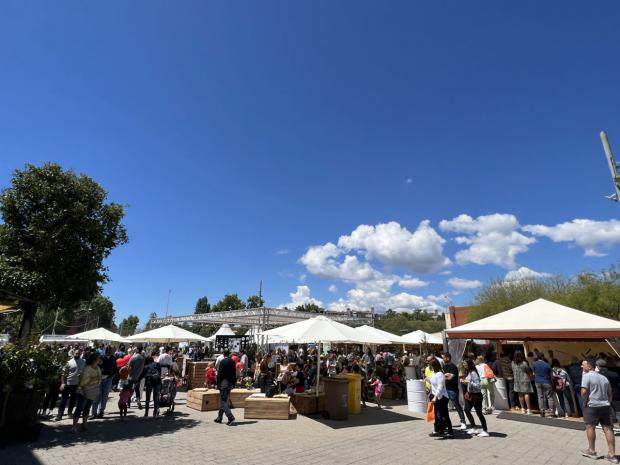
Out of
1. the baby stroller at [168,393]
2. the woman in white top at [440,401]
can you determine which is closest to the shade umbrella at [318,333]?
the woman in white top at [440,401]

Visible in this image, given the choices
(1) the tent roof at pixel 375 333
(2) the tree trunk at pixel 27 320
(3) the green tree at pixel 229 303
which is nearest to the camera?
(2) the tree trunk at pixel 27 320

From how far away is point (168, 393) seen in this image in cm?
939

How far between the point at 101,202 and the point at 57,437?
18.9ft

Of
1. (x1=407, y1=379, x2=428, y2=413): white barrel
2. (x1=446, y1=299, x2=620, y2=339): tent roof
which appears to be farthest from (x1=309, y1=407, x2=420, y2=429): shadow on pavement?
(x1=446, y1=299, x2=620, y2=339): tent roof

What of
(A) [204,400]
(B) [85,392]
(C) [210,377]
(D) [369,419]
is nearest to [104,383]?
(B) [85,392]

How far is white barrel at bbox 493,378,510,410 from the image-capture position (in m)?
10.9

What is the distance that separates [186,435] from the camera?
7070mm

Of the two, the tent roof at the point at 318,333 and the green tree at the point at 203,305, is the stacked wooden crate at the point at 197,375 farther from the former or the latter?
the green tree at the point at 203,305

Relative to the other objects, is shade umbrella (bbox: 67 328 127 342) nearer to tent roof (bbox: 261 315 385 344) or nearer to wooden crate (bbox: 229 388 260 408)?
wooden crate (bbox: 229 388 260 408)

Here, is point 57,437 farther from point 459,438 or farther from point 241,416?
point 459,438

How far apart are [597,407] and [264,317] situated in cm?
2085

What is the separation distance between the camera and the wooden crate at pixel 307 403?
9.77m

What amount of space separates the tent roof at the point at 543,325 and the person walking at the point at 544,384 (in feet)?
3.38

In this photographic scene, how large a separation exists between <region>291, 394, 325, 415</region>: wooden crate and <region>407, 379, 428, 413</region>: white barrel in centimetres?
278
